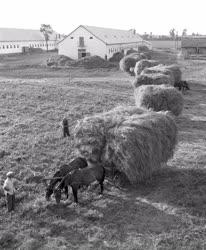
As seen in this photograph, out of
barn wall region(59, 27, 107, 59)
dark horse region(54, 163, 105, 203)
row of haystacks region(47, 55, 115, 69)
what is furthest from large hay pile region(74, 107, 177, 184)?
barn wall region(59, 27, 107, 59)

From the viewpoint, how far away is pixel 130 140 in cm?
1244

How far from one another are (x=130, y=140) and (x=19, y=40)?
83.3 m

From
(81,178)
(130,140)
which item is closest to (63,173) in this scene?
(81,178)

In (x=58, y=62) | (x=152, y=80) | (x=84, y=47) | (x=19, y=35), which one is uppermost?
(x=19, y=35)

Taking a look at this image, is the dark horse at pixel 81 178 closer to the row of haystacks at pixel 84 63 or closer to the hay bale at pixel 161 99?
the hay bale at pixel 161 99

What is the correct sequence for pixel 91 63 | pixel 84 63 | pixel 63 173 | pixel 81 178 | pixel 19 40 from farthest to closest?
pixel 19 40 → pixel 91 63 → pixel 84 63 → pixel 63 173 → pixel 81 178

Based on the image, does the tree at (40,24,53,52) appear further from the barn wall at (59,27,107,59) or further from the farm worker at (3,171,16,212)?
the farm worker at (3,171,16,212)

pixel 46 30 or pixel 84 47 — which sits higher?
pixel 46 30

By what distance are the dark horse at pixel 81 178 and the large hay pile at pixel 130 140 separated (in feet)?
2.61

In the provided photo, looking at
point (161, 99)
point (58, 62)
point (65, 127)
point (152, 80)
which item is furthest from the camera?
point (58, 62)

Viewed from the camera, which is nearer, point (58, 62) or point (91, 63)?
point (91, 63)

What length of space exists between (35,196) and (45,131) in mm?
7420

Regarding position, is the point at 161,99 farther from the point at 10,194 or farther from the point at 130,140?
the point at 10,194

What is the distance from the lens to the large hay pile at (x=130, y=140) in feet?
40.9
